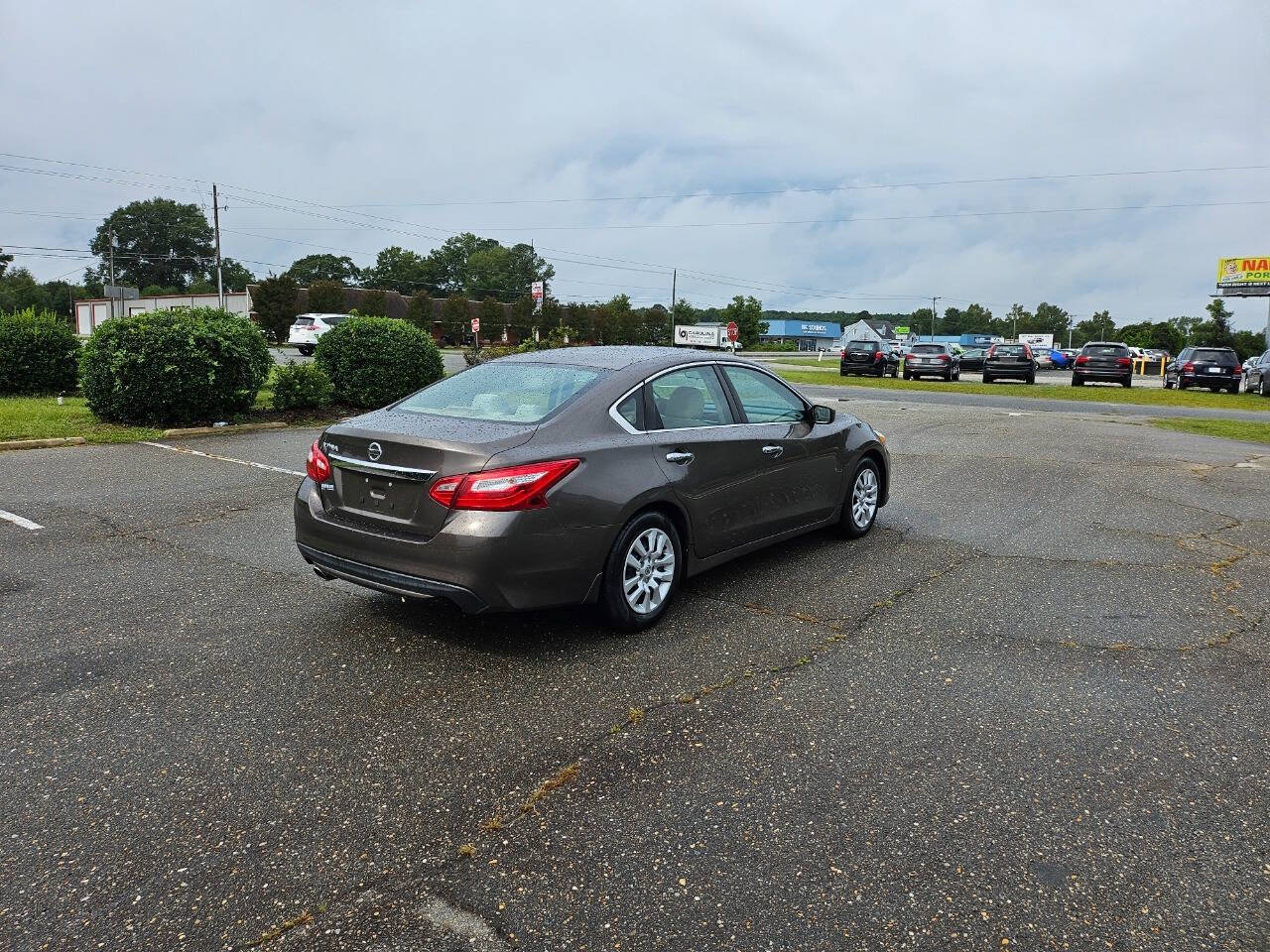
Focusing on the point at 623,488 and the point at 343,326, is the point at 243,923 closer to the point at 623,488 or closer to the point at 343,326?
the point at 623,488

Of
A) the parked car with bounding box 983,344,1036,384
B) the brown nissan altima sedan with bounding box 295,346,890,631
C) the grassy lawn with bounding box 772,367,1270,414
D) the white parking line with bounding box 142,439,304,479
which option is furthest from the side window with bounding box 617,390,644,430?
the parked car with bounding box 983,344,1036,384

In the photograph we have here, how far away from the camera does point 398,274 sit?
4754 inches

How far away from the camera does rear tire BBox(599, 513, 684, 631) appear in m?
4.41

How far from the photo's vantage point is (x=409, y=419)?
4633 millimetres

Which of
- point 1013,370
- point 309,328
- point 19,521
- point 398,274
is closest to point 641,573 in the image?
point 19,521

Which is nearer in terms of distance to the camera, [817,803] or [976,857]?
[976,857]

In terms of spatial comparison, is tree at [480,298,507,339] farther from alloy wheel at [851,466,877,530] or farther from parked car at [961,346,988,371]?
alloy wheel at [851,466,877,530]

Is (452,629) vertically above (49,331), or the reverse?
(49,331)

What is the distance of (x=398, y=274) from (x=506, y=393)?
404 ft

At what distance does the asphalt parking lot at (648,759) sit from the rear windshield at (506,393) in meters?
1.13

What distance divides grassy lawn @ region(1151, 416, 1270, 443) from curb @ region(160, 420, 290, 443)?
600 inches

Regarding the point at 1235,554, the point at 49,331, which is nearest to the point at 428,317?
the point at 49,331

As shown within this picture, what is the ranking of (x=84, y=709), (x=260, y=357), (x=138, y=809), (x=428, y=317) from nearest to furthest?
(x=138, y=809)
(x=84, y=709)
(x=260, y=357)
(x=428, y=317)

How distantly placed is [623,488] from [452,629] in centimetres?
120
